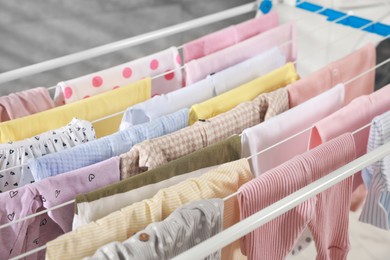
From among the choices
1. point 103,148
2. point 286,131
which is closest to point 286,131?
point 286,131

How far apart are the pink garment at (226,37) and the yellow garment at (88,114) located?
0.18 m

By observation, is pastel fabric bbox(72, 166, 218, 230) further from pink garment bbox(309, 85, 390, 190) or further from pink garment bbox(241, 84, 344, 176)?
pink garment bbox(309, 85, 390, 190)

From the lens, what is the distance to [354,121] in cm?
140

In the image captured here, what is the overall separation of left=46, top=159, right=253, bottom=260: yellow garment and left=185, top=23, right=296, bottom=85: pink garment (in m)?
0.40

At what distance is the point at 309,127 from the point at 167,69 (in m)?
0.40

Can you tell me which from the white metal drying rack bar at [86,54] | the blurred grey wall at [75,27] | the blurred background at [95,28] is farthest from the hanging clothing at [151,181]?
the blurred grey wall at [75,27]

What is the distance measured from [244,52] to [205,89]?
216mm

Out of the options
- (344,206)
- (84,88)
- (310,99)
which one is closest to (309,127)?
(310,99)

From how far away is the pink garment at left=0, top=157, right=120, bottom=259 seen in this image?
113 cm

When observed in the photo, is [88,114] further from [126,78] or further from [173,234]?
[173,234]

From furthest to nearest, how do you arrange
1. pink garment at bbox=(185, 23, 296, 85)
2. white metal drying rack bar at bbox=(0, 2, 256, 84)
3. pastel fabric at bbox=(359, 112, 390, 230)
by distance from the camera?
pink garment at bbox=(185, 23, 296, 85)
white metal drying rack bar at bbox=(0, 2, 256, 84)
pastel fabric at bbox=(359, 112, 390, 230)

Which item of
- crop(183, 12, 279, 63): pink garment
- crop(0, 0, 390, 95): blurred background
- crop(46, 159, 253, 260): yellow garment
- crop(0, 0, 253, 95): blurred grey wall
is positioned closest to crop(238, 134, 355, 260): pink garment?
crop(46, 159, 253, 260): yellow garment

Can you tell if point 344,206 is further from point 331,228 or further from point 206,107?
point 206,107

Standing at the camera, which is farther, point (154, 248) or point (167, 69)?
point (167, 69)
